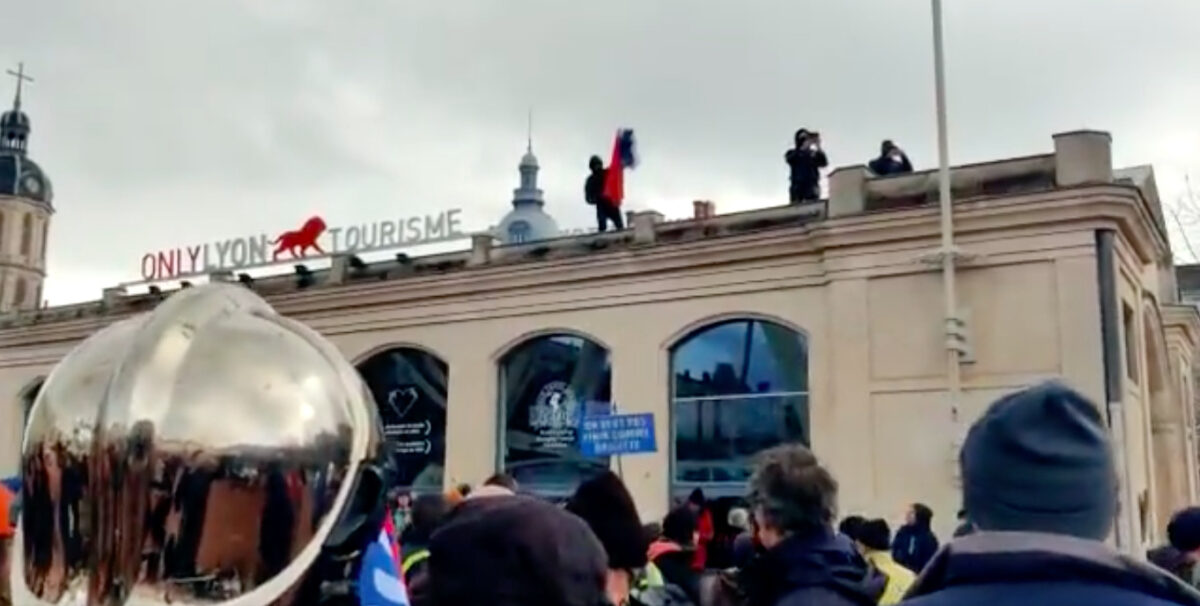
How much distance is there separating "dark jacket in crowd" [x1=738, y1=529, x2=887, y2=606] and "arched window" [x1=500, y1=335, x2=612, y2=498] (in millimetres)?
15455

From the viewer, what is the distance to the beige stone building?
53.7ft

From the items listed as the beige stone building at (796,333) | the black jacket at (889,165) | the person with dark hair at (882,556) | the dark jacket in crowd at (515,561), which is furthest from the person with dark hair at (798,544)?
the black jacket at (889,165)

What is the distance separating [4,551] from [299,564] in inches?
61.5

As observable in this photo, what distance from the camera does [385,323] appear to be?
73.2 feet

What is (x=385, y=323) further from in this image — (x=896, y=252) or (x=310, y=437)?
(x=310, y=437)

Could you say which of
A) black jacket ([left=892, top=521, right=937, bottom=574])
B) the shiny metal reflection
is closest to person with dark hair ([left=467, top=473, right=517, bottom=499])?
the shiny metal reflection

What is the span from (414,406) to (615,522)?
18.5 meters

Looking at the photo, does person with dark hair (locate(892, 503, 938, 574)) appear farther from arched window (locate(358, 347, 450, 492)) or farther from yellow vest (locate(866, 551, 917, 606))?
arched window (locate(358, 347, 450, 492))

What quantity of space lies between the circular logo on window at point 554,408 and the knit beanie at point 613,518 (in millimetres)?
15911

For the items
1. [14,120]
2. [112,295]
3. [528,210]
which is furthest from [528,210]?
[112,295]

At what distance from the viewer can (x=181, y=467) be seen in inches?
60.8

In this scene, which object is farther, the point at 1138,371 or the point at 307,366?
the point at 1138,371

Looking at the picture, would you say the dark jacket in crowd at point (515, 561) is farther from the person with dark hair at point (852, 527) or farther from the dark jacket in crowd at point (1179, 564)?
the person with dark hair at point (852, 527)

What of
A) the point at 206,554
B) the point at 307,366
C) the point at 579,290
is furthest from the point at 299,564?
the point at 579,290
